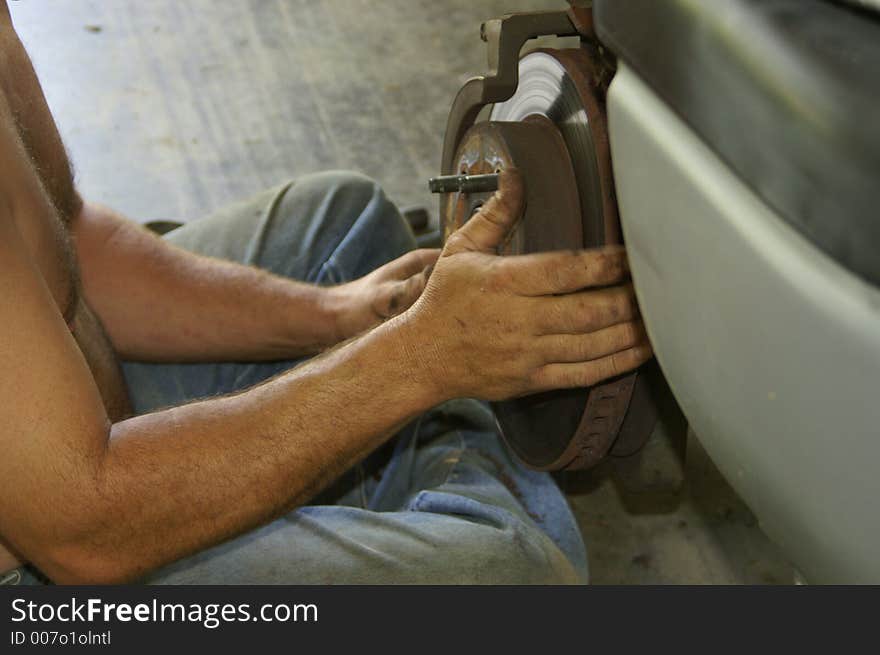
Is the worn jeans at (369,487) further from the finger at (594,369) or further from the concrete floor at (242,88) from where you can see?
the concrete floor at (242,88)

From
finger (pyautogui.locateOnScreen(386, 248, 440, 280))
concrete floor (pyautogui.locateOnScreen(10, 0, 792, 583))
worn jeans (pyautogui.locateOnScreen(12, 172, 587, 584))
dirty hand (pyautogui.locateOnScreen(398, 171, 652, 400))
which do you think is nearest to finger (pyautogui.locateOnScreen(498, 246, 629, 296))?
dirty hand (pyautogui.locateOnScreen(398, 171, 652, 400))

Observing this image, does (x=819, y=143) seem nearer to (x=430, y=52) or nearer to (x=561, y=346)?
(x=561, y=346)

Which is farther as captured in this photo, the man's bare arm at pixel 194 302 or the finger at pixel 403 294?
the man's bare arm at pixel 194 302

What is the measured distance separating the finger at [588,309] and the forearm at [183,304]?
1.71ft

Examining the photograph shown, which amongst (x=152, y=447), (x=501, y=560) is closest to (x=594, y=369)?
(x=501, y=560)

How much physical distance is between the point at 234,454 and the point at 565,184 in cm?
37

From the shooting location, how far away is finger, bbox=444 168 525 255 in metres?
0.89

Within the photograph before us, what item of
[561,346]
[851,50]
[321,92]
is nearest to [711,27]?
[851,50]

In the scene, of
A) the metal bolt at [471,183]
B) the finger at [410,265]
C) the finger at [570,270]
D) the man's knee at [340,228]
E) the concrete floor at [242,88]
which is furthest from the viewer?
the concrete floor at [242,88]

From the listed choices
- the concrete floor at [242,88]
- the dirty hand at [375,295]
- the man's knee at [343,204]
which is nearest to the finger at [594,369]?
the dirty hand at [375,295]

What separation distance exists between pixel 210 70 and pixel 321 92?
282 millimetres

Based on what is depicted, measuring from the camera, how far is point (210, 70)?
2406 millimetres

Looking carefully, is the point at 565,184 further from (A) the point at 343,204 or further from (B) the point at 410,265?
(A) the point at 343,204

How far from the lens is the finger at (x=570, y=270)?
81cm
